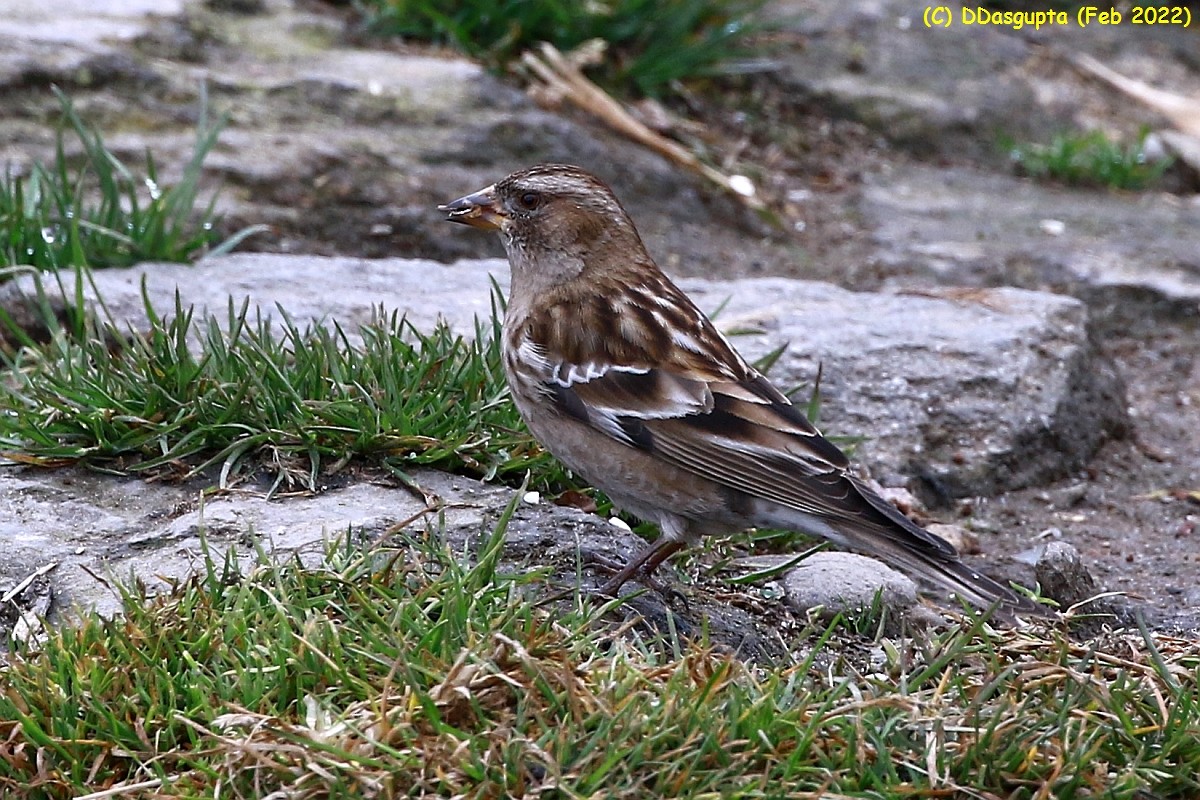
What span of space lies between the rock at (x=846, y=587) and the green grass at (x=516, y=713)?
60 cm

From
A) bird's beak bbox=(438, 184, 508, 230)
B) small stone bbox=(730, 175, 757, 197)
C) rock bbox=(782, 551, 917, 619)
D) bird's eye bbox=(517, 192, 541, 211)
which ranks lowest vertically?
rock bbox=(782, 551, 917, 619)

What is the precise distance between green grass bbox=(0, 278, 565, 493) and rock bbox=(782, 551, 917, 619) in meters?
0.92

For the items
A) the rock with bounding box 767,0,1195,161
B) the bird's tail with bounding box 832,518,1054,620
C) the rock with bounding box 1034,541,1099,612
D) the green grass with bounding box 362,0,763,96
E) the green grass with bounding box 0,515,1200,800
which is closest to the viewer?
the green grass with bounding box 0,515,1200,800

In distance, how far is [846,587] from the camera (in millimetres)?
4777

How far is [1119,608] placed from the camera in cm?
498

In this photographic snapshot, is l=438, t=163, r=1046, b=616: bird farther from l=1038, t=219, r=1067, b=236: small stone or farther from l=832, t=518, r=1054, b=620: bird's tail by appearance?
l=1038, t=219, r=1067, b=236: small stone

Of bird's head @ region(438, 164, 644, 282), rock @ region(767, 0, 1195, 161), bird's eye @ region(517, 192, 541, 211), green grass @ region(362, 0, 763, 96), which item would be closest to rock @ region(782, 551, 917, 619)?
bird's head @ region(438, 164, 644, 282)

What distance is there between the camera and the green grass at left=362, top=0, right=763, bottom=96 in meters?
8.98

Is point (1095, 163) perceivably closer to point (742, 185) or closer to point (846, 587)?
point (742, 185)

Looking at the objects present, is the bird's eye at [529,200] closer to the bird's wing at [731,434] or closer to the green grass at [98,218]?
the bird's wing at [731,434]

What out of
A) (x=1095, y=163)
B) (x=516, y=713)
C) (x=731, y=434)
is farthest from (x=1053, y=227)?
(x=516, y=713)

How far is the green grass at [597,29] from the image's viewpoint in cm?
898

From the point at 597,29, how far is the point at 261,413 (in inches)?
185

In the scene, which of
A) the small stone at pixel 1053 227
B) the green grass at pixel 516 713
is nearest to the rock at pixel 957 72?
the small stone at pixel 1053 227
